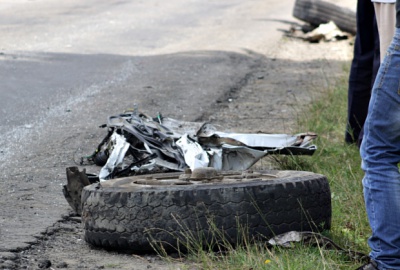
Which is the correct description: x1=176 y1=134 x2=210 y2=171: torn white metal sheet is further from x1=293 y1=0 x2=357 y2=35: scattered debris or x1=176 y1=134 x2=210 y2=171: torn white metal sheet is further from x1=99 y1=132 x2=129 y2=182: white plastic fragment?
x1=293 y1=0 x2=357 y2=35: scattered debris

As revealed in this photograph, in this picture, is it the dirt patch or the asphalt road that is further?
the asphalt road

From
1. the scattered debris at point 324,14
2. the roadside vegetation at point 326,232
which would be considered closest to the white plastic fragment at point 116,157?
the roadside vegetation at point 326,232

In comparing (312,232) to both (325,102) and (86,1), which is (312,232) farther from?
(86,1)

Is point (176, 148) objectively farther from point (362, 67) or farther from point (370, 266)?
point (370, 266)

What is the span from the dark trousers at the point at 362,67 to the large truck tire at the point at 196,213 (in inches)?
84.9

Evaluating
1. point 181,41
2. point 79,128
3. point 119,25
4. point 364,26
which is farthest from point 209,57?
point 364,26

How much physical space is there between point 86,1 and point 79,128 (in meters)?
11.1

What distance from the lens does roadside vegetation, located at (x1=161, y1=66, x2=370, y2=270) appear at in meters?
3.63

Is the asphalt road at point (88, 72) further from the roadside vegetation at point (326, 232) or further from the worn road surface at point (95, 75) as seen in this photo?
the roadside vegetation at point (326, 232)

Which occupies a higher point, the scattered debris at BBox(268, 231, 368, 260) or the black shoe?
the black shoe

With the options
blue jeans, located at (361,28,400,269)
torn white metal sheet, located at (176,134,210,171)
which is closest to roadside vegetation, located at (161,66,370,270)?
blue jeans, located at (361,28,400,269)

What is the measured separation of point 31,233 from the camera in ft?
13.9

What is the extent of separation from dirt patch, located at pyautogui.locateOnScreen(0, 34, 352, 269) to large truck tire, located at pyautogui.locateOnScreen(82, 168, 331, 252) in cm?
11

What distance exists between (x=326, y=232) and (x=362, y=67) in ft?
7.83
